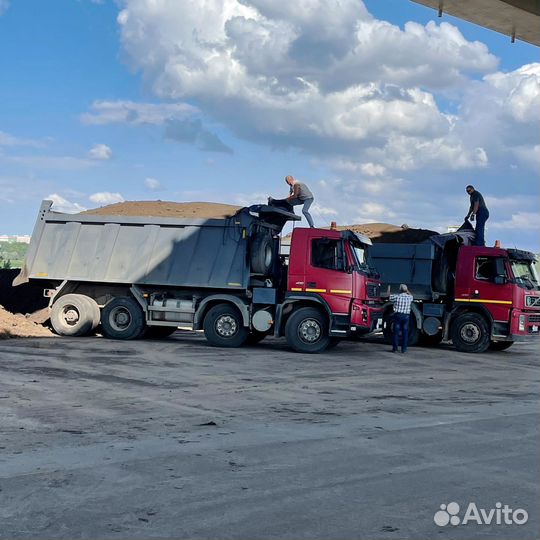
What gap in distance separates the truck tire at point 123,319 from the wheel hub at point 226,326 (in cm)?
195

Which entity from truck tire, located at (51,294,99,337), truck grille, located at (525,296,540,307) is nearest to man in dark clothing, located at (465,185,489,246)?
truck grille, located at (525,296,540,307)

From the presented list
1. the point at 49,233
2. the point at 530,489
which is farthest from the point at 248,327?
the point at 530,489

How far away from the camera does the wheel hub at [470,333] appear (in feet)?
60.5

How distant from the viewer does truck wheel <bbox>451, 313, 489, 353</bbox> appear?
1838cm

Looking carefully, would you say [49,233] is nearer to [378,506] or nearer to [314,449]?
[314,449]

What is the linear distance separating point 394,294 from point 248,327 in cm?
458

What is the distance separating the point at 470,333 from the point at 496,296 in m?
1.16

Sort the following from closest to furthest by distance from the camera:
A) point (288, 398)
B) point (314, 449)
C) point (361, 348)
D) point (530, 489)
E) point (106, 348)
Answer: point (530, 489) → point (314, 449) → point (288, 398) → point (106, 348) → point (361, 348)

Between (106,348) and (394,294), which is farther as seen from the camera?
(394,294)

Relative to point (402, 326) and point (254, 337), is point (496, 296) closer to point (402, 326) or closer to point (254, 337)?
point (402, 326)

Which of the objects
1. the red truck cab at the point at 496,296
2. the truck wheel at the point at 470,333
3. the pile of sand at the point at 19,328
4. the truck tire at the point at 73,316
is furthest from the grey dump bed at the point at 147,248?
the truck wheel at the point at 470,333

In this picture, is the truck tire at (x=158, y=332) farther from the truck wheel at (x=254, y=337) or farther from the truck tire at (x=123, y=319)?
the truck wheel at (x=254, y=337)

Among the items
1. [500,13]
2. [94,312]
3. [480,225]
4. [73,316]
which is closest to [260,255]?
[94,312]

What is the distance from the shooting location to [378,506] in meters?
5.20
